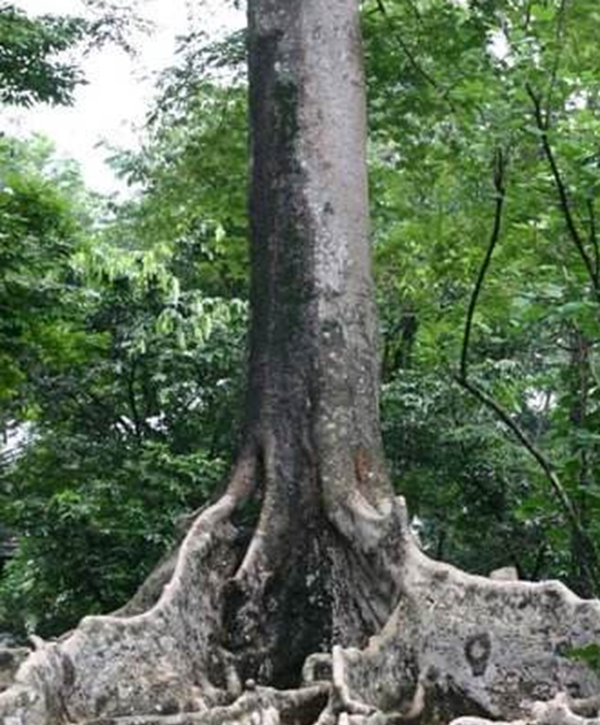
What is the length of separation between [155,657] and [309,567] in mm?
649

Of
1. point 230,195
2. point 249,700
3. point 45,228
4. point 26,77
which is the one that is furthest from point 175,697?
point 26,77

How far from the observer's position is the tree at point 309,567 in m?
3.64

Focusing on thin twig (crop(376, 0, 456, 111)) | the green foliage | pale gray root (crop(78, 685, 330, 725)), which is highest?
the green foliage

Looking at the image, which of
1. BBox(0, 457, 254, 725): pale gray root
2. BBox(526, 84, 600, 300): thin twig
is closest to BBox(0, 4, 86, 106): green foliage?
BBox(526, 84, 600, 300): thin twig

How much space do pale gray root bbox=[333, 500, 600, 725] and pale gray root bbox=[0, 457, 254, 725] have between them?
0.54 metres

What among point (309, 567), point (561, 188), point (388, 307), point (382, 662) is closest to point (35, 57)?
point (388, 307)

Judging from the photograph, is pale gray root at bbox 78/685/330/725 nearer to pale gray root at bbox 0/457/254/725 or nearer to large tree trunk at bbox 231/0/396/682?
pale gray root at bbox 0/457/254/725

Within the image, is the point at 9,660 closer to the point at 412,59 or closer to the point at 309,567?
the point at 309,567

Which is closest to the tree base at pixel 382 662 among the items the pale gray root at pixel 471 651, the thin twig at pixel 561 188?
the pale gray root at pixel 471 651

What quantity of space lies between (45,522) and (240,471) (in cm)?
481

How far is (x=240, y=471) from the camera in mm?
4402

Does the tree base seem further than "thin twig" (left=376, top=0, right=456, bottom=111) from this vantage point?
No

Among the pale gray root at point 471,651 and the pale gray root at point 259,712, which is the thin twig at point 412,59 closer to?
the pale gray root at point 471,651

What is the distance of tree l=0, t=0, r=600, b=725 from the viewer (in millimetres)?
3637
